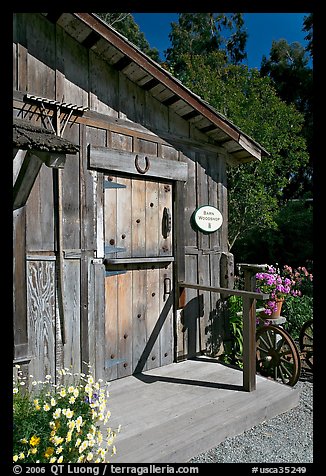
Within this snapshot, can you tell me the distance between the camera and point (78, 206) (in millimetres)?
4043

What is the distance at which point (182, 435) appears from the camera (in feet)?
10.6

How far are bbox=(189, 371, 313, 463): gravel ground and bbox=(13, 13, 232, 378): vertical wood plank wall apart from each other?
147 centimetres

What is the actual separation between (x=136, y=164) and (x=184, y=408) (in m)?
2.53

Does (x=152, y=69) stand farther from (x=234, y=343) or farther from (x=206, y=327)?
(x=234, y=343)

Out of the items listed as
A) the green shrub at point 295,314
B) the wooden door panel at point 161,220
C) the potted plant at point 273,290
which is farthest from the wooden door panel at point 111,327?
the green shrub at point 295,314

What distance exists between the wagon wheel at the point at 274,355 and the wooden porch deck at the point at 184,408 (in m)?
0.50

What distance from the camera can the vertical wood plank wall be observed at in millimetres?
3693

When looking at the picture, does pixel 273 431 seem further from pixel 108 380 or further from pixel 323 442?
pixel 108 380

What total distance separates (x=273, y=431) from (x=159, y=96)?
3.70m

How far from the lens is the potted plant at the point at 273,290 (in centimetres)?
540

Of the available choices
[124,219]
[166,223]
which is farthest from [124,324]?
[166,223]

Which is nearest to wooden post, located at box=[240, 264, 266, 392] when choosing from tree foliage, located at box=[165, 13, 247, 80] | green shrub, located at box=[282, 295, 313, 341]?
green shrub, located at box=[282, 295, 313, 341]

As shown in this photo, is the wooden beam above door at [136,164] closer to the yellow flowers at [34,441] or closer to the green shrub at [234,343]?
the green shrub at [234,343]

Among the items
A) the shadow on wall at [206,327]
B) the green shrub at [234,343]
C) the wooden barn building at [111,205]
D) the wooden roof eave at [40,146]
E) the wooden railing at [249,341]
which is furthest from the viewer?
the green shrub at [234,343]
